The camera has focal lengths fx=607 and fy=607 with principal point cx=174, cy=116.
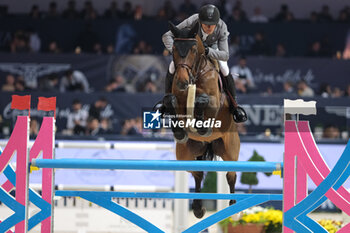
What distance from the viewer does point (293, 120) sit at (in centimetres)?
338

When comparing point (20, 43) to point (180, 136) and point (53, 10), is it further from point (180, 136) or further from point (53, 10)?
point (180, 136)

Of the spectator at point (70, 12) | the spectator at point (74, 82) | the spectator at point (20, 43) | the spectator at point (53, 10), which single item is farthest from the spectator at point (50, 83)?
the spectator at point (53, 10)

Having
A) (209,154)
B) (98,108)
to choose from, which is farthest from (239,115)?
(98,108)

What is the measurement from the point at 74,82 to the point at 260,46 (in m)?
3.22

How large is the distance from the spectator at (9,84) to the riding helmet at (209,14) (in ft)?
18.3

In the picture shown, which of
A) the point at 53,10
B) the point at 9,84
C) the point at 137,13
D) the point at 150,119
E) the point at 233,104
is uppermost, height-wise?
the point at 53,10

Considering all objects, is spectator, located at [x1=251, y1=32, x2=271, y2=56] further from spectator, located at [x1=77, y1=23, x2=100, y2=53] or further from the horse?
the horse

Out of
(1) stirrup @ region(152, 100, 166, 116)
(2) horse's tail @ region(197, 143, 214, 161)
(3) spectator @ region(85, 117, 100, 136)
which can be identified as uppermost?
(1) stirrup @ region(152, 100, 166, 116)

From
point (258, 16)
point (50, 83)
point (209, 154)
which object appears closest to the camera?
point (209, 154)

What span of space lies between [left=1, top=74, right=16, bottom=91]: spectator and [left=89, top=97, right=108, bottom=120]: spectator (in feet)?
4.34

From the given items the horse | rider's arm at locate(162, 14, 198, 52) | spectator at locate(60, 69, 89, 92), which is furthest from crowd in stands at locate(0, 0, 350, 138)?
rider's arm at locate(162, 14, 198, 52)

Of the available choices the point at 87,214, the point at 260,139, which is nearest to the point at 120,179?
the point at 87,214

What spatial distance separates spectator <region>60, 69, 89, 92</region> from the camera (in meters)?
8.66

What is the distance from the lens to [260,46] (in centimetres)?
1021
